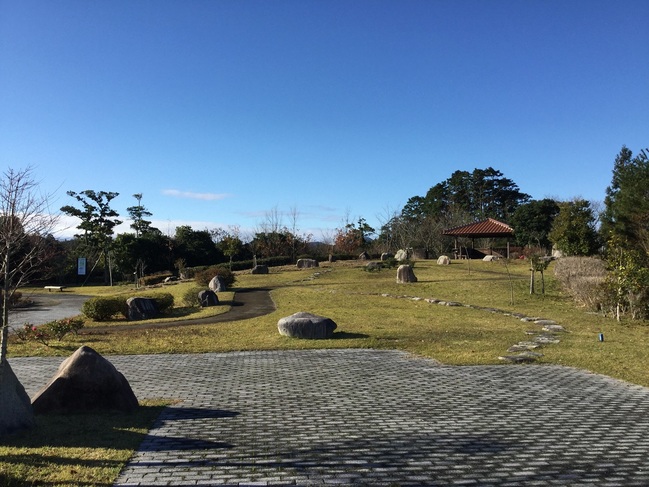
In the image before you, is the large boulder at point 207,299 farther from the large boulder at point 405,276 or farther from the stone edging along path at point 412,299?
the large boulder at point 405,276

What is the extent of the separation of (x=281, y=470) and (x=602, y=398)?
508cm

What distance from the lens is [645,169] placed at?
765 inches

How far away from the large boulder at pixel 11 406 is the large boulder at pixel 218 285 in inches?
800

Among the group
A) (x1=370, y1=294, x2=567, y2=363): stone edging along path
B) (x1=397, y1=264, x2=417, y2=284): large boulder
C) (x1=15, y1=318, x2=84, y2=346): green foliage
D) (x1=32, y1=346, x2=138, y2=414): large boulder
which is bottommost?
(x1=370, y1=294, x2=567, y2=363): stone edging along path

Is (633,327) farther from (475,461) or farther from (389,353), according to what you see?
(475,461)

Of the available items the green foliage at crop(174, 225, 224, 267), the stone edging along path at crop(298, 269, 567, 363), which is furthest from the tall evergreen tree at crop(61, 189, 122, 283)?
the stone edging along path at crop(298, 269, 567, 363)

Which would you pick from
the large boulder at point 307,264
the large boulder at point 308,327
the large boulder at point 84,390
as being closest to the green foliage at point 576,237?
the large boulder at point 307,264

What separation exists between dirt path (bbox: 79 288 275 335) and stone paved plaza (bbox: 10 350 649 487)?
7492 millimetres

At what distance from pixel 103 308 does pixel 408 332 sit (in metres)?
12.4

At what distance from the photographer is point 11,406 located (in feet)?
17.3

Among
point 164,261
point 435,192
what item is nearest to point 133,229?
point 164,261

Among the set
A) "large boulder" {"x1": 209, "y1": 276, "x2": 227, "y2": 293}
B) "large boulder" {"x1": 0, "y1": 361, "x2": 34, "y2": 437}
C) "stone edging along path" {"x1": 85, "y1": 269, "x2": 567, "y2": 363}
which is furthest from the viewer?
"large boulder" {"x1": 209, "y1": 276, "x2": 227, "y2": 293}

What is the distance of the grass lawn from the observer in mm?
9414

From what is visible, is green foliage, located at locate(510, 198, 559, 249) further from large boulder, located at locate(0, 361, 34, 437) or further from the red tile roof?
large boulder, located at locate(0, 361, 34, 437)
